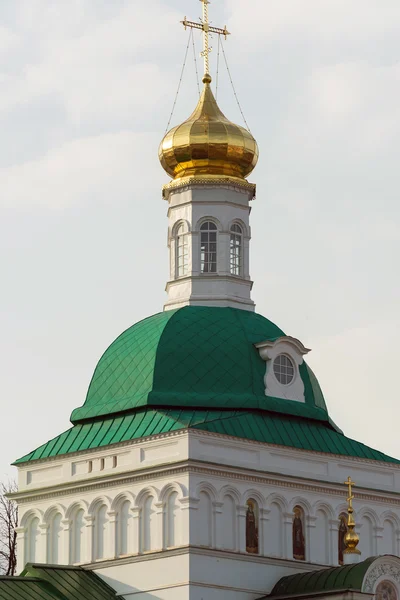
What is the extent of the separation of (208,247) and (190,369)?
14.5 feet

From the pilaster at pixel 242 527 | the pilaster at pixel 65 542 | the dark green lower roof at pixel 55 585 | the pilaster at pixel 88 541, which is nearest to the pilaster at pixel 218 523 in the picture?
the pilaster at pixel 242 527

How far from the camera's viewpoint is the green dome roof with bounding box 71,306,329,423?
43625mm

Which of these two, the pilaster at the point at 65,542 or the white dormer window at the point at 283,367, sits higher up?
the white dormer window at the point at 283,367

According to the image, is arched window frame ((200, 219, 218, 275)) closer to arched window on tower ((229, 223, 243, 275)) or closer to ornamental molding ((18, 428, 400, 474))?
arched window on tower ((229, 223, 243, 275))

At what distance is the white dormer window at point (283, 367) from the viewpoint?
4456 cm

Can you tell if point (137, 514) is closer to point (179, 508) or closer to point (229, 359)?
point (179, 508)

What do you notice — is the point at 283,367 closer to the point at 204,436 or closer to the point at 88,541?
the point at 204,436

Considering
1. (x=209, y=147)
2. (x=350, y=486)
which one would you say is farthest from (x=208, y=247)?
(x=350, y=486)

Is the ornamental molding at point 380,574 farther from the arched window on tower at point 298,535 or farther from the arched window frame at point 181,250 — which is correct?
the arched window frame at point 181,250

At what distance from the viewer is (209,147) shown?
4738cm

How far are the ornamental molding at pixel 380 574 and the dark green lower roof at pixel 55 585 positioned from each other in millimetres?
5552

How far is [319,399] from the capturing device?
46.0 m

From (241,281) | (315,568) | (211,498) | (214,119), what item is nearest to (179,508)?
(211,498)


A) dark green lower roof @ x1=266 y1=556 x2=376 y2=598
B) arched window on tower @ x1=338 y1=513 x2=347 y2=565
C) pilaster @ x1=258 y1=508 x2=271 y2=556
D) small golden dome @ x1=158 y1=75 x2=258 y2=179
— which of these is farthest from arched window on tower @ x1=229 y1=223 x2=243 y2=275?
dark green lower roof @ x1=266 y1=556 x2=376 y2=598
